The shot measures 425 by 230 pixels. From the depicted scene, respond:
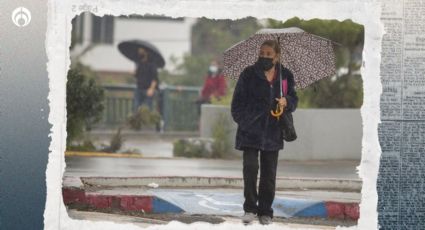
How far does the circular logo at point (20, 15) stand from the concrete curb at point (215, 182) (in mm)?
3458

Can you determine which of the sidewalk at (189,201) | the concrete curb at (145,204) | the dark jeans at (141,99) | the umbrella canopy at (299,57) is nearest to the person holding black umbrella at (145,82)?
the dark jeans at (141,99)

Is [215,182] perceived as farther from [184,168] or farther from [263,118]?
[263,118]

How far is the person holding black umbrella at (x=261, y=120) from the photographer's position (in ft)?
27.6

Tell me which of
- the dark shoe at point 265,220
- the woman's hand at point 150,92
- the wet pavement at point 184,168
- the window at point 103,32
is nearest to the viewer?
the dark shoe at point 265,220

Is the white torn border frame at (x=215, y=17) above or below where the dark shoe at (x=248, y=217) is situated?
above

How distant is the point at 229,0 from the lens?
740 cm

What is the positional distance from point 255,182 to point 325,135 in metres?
6.86

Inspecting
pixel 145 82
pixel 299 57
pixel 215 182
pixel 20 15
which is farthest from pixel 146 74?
pixel 20 15

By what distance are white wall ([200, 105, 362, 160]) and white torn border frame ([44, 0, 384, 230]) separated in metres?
7.25

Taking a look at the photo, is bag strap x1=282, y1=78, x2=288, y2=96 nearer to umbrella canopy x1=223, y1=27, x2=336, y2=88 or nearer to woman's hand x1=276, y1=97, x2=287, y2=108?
woman's hand x1=276, y1=97, x2=287, y2=108

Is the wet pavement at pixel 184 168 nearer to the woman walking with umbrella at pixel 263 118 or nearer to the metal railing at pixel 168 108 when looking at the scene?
the woman walking with umbrella at pixel 263 118

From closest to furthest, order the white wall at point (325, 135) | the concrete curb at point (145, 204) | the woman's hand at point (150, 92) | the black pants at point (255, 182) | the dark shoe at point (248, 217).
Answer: the dark shoe at point (248, 217) < the black pants at point (255, 182) < the concrete curb at point (145, 204) < the white wall at point (325, 135) < the woman's hand at point (150, 92)

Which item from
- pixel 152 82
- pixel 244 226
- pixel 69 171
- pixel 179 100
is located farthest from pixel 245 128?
pixel 179 100

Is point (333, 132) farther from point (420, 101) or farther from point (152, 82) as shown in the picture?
point (420, 101)
